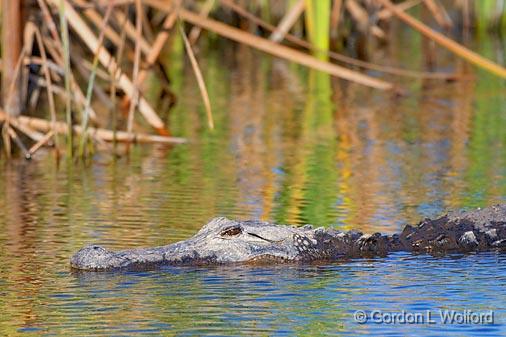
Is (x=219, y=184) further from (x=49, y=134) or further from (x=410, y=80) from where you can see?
(x=410, y=80)

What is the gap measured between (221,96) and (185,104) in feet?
2.70

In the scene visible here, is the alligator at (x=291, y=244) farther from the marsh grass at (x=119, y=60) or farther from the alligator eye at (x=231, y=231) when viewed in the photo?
the marsh grass at (x=119, y=60)

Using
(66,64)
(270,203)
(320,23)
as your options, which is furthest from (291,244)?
(320,23)

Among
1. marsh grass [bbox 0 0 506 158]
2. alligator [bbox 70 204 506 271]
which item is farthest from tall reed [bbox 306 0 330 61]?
alligator [bbox 70 204 506 271]

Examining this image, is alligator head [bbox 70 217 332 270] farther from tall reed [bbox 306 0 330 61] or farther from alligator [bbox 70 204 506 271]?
tall reed [bbox 306 0 330 61]

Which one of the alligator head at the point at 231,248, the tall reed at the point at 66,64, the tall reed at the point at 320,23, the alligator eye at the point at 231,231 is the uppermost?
the tall reed at the point at 320,23

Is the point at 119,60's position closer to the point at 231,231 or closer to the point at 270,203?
the point at 270,203

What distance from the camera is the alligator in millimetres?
6320

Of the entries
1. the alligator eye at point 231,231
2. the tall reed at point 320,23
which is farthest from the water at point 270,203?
the tall reed at point 320,23

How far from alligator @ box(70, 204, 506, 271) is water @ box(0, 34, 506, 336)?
0.33ft

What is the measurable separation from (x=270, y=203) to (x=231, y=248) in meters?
1.99

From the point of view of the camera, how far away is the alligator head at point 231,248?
20.7 ft

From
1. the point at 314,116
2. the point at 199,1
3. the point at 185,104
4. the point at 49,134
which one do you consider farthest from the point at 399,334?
the point at 199,1

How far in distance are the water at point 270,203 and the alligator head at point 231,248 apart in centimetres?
10
